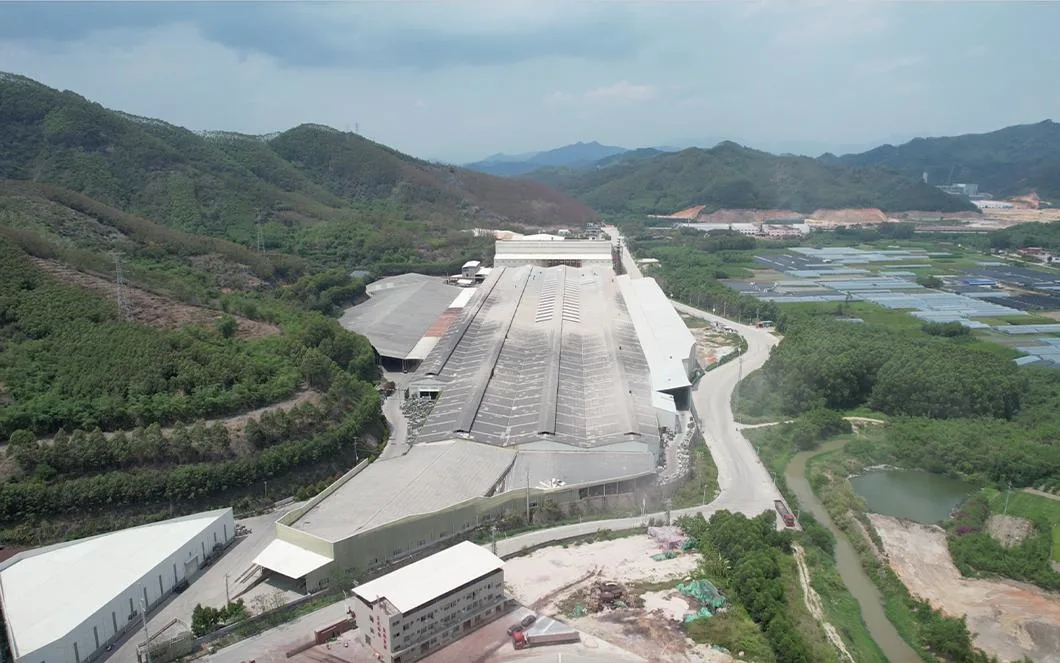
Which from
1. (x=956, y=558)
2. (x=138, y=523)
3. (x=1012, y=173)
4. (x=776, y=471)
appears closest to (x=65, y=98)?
(x=138, y=523)

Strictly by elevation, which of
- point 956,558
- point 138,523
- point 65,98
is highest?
point 65,98

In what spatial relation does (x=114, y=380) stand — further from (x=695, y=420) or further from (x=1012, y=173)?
(x=1012, y=173)

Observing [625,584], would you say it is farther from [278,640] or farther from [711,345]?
[711,345]

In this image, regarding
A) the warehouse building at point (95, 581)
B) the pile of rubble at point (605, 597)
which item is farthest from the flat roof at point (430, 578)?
the warehouse building at point (95, 581)

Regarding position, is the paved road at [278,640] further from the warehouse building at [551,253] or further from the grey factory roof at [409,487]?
the warehouse building at [551,253]

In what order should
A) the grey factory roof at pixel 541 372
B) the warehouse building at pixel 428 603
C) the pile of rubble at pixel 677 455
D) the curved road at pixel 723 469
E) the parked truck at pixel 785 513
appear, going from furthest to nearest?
the grey factory roof at pixel 541 372 → the pile of rubble at pixel 677 455 → the parked truck at pixel 785 513 → the curved road at pixel 723 469 → the warehouse building at pixel 428 603

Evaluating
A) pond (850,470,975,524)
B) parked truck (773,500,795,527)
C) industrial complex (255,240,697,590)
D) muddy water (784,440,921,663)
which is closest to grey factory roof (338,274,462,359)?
industrial complex (255,240,697,590)
